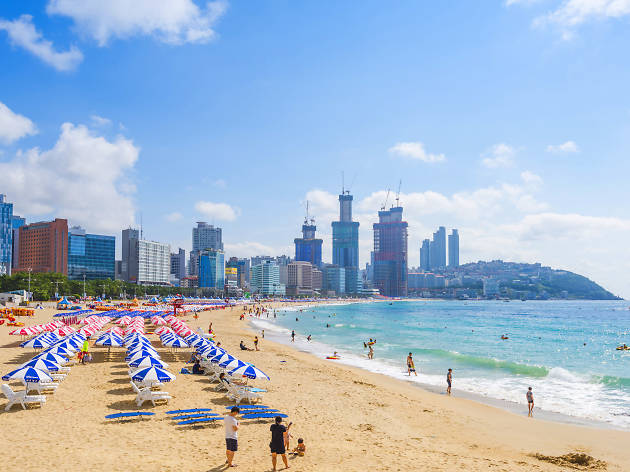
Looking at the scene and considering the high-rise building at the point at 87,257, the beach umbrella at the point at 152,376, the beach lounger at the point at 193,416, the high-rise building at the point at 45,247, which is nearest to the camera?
the beach lounger at the point at 193,416

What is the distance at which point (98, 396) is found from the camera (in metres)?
18.4

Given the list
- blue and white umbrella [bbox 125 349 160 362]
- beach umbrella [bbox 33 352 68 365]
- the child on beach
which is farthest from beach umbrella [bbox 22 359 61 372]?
the child on beach

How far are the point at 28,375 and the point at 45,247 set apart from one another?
7633 inches

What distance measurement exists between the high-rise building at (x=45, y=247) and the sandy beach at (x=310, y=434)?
180134mm

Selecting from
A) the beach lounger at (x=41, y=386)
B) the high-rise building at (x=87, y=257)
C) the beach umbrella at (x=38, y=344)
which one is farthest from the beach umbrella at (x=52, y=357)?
the high-rise building at (x=87, y=257)

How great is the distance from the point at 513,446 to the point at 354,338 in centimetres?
4160

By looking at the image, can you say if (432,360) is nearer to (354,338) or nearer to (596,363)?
(596,363)

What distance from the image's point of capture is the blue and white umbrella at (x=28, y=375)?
16.6 metres

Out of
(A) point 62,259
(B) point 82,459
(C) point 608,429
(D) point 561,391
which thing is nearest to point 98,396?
(B) point 82,459

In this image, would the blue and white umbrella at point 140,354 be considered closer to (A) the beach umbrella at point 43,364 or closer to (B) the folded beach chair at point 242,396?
(A) the beach umbrella at point 43,364

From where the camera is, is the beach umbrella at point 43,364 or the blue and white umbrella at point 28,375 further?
the beach umbrella at point 43,364

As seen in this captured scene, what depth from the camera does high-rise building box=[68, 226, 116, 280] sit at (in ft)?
621

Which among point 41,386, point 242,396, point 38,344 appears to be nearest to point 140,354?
point 41,386

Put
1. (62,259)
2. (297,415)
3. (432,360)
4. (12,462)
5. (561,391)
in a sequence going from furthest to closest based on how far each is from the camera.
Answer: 1. (62,259)
2. (432,360)
3. (561,391)
4. (297,415)
5. (12,462)
